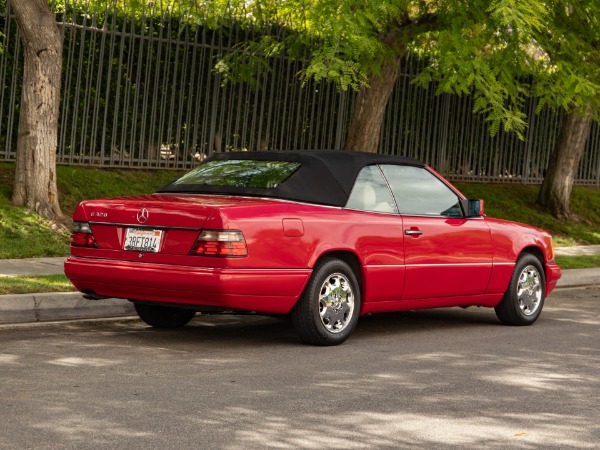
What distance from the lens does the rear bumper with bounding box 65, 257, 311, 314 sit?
28.1 ft

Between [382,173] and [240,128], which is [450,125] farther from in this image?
[382,173]

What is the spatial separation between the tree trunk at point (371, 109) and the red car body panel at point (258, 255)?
28.0 feet

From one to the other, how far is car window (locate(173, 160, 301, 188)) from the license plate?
3.27 feet

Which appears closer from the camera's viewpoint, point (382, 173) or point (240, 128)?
point (382, 173)

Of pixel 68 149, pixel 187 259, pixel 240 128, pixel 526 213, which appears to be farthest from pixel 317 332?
pixel 526 213

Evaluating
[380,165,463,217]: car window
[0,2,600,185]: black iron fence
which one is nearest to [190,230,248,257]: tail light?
[380,165,463,217]: car window

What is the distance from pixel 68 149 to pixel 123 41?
1.85 metres

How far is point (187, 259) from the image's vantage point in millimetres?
8664

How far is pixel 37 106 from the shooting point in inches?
608

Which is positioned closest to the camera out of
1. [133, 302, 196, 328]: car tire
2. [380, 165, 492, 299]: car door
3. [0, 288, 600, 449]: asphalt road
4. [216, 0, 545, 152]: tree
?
[0, 288, 600, 449]: asphalt road

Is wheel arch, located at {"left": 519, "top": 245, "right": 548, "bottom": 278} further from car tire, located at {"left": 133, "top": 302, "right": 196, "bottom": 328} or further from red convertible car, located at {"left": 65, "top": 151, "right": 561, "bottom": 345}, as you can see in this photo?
car tire, located at {"left": 133, "top": 302, "right": 196, "bottom": 328}

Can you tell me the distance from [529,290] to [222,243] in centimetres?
387

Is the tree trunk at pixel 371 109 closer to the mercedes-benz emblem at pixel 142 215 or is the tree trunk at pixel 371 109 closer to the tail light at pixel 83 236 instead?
the tail light at pixel 83 236

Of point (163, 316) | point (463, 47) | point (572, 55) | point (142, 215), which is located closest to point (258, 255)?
point (142, 215)
